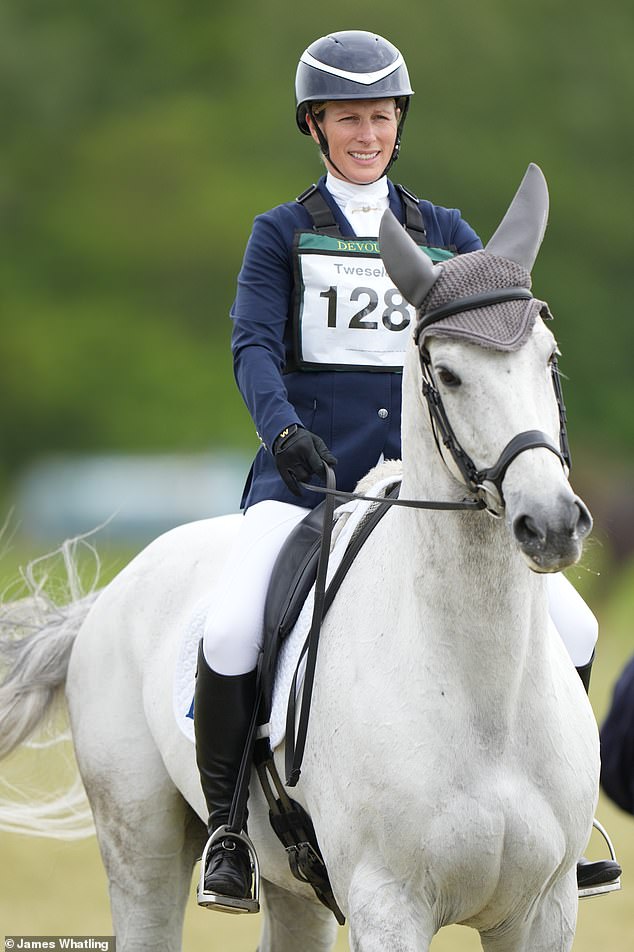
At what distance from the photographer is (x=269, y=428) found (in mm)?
3795

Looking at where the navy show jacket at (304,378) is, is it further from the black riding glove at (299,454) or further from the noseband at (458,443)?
the noseband at (458,443)

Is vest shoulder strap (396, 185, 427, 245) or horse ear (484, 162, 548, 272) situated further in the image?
vest shoulder strap (396, 185, 427, 245)

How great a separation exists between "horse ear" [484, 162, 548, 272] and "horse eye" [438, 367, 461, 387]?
367 mm

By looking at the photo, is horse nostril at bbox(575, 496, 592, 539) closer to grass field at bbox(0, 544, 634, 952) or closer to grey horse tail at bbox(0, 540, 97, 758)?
grey horse tail at bbox(0, 540, 97, 758)

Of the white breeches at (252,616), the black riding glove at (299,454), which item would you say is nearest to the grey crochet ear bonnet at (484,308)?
the black riding glove at (299,454)

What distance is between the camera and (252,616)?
13.0ft

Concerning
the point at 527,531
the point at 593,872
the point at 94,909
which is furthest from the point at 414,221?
the point at 94,909

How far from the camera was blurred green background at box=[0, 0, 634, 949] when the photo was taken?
83.7ft

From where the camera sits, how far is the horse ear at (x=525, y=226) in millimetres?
3258

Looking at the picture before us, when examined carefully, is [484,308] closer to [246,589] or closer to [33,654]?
[246,589]

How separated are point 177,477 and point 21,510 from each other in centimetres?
282

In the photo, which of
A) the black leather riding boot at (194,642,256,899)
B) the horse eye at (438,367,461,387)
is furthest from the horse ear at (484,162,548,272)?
the black leather riding boot at (194,642,256,899)

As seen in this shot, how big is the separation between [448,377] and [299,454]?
2.51 feet

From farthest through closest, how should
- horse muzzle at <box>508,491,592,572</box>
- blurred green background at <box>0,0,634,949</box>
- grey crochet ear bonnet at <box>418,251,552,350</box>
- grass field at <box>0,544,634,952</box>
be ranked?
blurred green background at <box>0,0,634,949</box>
grass field at <box>0,544,634,952</box>
grey crochet ear bonnet at <box>418,251,552,350</box>
horse muzzle at <box>508,491,592,572</box>
